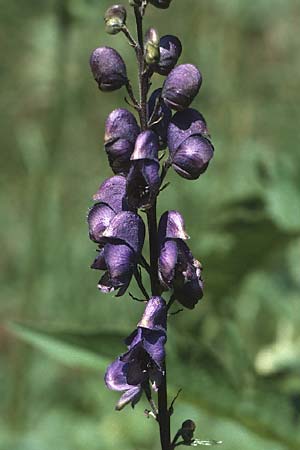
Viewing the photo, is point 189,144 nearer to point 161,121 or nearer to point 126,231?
point 161,121

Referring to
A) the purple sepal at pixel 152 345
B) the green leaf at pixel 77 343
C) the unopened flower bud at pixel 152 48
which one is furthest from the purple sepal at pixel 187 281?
the green leaf at pixel 77 343

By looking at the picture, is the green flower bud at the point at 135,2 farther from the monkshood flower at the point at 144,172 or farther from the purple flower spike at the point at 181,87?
the monkshood flower at the point at 144,172

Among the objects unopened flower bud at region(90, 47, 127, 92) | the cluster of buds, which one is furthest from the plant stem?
unopened flower bud at region(90, 47, 127, 92)

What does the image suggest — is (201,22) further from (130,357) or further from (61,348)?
(130,357)

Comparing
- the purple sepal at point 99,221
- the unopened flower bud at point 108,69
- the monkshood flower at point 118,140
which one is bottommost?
the purple sepal at point 99,221

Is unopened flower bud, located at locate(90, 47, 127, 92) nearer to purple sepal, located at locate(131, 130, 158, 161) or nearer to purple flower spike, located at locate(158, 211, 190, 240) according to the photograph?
purple sepal, located at locate(131, 130, 158, 161)

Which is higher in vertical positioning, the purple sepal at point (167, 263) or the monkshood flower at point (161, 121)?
the monkshood flower at point (161, 121)

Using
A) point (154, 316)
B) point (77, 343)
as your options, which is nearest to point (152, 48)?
point (154, 316)
